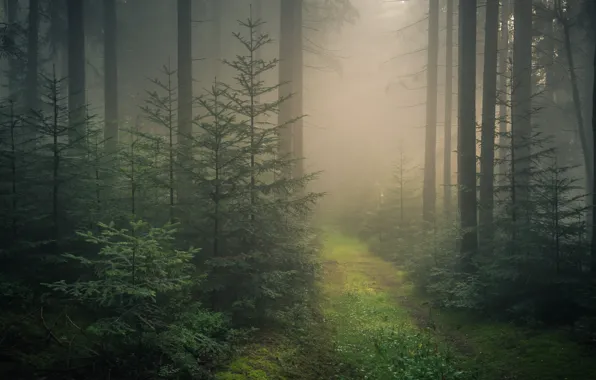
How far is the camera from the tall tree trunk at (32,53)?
21219 mm

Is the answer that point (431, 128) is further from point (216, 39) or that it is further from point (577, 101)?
point (216, 39)

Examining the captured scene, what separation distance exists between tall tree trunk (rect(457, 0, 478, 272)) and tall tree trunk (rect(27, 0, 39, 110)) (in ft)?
70.9

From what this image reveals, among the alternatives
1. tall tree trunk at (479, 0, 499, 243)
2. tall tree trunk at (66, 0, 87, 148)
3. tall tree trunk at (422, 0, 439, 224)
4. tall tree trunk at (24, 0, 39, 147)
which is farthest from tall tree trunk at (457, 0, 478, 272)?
tall tree trunk at (24, 0, 39, 147)

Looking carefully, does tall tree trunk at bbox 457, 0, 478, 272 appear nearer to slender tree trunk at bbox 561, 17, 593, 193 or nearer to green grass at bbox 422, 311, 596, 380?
green grass at bbox 422, 311, 596, 380

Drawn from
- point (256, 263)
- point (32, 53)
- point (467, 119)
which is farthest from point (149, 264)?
point (32, 53)

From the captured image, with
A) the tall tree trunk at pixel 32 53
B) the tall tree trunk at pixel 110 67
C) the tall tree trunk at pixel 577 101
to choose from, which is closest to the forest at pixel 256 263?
the tall tree trunk at pixel 577 101

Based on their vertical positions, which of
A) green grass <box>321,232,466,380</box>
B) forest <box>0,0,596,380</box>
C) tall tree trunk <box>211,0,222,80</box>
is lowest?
green grass <box>321,232,466,380</box>

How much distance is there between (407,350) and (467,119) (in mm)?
9453

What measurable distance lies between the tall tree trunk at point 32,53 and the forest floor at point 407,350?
19761 mm

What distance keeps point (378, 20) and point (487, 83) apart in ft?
152

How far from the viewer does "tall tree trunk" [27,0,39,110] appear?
21.2 meters

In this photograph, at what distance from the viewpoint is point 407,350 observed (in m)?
9.32

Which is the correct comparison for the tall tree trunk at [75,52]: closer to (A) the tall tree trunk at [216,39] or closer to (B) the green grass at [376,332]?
(A) the tall tree trunk at [216,39]

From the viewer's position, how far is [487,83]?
1526 cm
